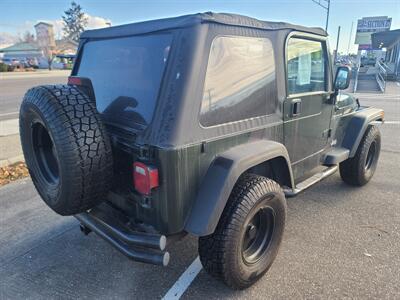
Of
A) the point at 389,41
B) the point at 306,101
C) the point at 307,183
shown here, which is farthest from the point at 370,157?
the point at 389,41

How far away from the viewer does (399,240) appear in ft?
9.80

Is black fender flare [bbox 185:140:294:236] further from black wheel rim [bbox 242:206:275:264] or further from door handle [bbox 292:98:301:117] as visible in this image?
door handle [bbox 292:98:301:117]

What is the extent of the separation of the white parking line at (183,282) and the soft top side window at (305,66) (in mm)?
1742

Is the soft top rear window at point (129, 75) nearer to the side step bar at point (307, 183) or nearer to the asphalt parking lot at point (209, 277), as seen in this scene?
the asphalt parking lot at point (209, 277)

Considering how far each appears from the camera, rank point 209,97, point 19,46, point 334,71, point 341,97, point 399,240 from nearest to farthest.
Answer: point 209,97 → point 399,240 → point 334,71 → point 341,97 → point 19,46

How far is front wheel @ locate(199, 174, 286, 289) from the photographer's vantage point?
6.97 feet

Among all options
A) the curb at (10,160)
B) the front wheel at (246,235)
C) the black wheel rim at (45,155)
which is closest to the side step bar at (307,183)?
the front wheel at (246,235)

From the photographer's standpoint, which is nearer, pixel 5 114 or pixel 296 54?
pixel 296 54

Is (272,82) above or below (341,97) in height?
above

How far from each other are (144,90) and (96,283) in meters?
1.58

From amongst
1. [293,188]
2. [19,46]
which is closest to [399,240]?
[293,188]

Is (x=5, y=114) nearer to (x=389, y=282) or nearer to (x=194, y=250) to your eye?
(x=194, y=250)

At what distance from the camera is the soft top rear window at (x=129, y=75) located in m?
2.07

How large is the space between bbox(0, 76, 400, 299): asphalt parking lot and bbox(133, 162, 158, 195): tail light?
0.93 meters
